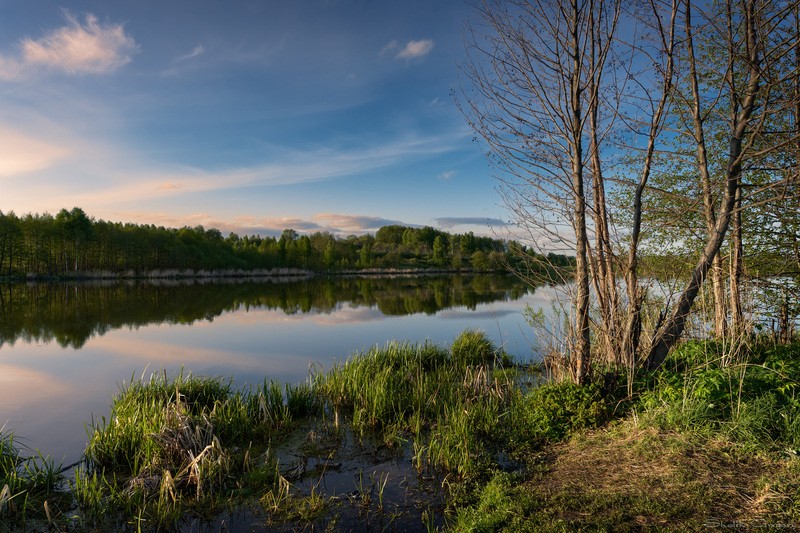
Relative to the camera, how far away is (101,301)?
29.2 meters

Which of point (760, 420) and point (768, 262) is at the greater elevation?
point (768, 262)

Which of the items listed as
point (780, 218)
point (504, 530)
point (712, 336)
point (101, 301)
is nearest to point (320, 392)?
point (504, 530)

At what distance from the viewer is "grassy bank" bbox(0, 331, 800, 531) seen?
13.0 ft

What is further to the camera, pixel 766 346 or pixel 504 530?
pixel 766 346

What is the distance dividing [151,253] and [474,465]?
231ft

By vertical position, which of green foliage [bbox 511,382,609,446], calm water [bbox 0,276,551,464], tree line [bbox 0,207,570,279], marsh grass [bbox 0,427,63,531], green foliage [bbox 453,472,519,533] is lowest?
calm water [bbox 0,276,551,464]

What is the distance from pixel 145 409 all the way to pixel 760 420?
25.6ft

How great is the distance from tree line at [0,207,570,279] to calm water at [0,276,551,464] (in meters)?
12.2

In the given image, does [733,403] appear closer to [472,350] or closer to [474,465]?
[474,465]

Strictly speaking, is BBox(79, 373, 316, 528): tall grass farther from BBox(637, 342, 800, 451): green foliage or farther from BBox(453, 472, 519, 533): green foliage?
BBox(637, 342, 800, 451): green foliage

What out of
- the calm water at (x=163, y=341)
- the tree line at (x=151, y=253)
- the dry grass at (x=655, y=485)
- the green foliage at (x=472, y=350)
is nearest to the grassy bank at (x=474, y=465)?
the dry grass at (x=655, y=485)

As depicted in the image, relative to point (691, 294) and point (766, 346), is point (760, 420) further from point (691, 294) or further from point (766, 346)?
point (766, 346)

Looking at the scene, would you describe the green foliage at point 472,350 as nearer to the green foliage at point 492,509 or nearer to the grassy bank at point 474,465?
the grassy bank at point 474,465

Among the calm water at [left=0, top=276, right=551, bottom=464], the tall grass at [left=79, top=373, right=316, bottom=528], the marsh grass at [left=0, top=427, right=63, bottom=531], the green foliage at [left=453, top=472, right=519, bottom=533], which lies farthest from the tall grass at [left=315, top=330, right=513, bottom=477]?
the marsh grass at [left=0, top=427, right=63, bottom=531]
